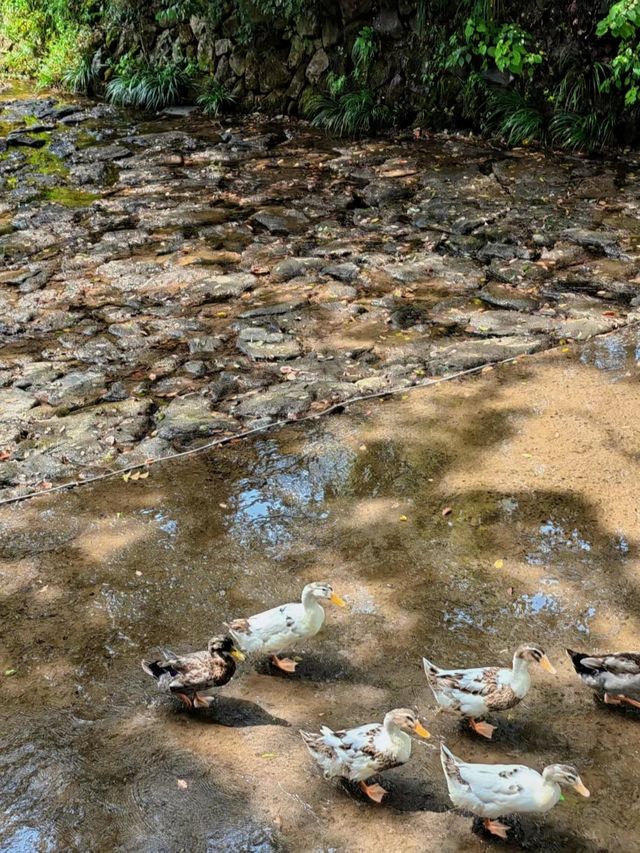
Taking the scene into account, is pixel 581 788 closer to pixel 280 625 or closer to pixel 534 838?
pixel 534 838

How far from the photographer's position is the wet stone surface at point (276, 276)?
655 centimetres

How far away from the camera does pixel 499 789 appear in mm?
3039

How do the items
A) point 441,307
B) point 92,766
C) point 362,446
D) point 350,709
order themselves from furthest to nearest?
point 441,307
point 362,446
point 350,709
point 92,766

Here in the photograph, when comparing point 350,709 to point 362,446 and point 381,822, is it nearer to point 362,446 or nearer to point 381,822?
point 381,822

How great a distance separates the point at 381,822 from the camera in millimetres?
3207

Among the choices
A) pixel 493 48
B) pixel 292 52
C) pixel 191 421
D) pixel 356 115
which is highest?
pixel 493 48

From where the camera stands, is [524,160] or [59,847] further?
[524,160]

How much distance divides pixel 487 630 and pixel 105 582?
1.92 metres

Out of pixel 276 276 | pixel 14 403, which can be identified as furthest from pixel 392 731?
pixel 276 276

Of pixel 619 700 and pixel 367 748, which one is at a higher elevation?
pixel 367 748

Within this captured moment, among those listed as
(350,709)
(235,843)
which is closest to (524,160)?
(350,709)

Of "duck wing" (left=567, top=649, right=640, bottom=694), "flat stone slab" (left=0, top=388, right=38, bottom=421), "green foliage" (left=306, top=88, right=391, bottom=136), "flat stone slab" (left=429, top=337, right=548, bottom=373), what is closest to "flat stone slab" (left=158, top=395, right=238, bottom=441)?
"flat stone slab" (left=0, top=388, right=38, bottom=421)

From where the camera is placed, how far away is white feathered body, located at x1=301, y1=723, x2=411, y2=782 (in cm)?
323

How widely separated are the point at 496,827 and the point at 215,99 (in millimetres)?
14776
